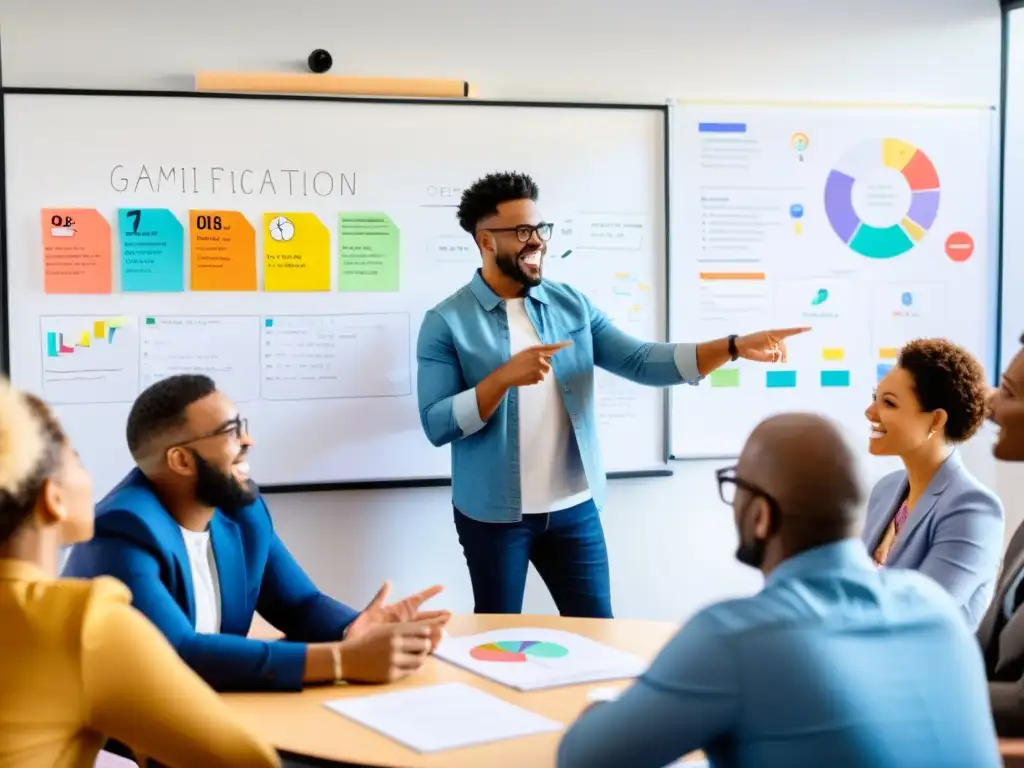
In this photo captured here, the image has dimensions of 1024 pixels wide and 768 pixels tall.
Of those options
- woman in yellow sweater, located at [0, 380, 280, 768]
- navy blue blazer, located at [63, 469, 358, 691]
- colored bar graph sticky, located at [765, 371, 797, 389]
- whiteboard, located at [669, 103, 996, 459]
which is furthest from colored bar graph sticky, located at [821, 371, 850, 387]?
woman in yellow sweater, located at [0, 380, 280, 768]

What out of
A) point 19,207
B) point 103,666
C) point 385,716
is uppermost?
point 19,207

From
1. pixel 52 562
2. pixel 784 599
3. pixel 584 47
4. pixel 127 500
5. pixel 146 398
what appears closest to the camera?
pixel 784 599

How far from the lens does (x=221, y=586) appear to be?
2.49m

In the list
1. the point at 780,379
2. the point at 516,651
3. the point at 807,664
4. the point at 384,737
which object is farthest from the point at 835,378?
the point at 807,664

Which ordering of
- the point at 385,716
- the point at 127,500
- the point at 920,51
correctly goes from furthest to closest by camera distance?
the point at 920,51 → the point at 127,500 → the point at 385,716

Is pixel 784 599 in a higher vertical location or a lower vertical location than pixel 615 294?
lower

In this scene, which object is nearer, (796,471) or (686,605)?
(796,471)

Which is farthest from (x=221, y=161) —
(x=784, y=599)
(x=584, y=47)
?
(x=784, y=599)

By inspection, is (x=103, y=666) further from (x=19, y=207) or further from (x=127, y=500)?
(x=19, y=207)

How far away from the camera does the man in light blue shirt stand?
1.46m

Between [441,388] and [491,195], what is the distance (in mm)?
615

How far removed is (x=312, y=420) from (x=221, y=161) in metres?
0.86

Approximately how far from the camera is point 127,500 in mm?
2342

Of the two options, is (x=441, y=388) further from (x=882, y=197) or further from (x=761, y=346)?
(x=882, y=197)
